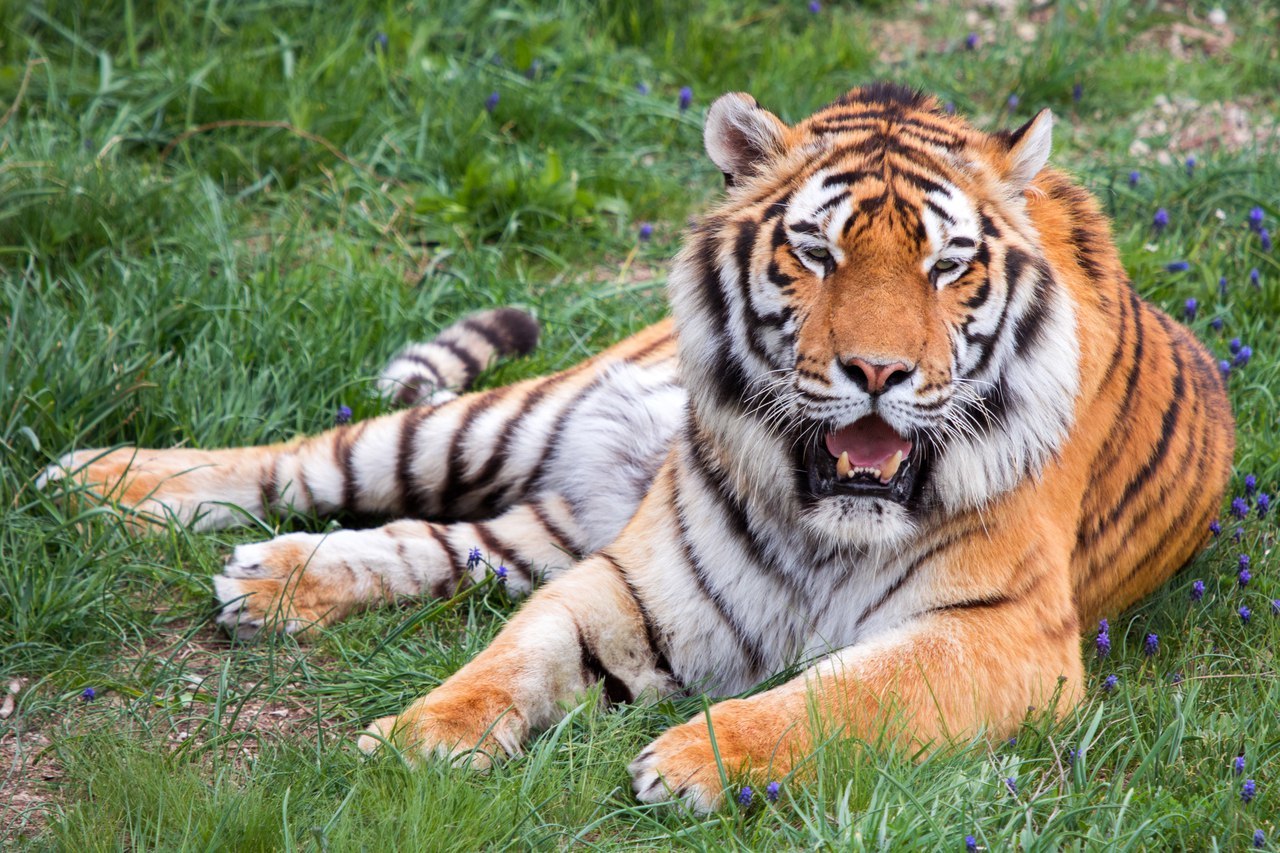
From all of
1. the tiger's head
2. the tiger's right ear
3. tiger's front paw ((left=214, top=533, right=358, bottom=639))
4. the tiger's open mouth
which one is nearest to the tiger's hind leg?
tiger's front paw ((left=214, top=533, right=358, bottom=639))

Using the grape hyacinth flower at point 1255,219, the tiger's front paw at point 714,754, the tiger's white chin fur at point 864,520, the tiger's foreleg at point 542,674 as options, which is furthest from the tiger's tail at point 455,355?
the grape hyacinth flower at point 1255,219

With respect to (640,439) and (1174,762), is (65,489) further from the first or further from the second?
(1174,762)

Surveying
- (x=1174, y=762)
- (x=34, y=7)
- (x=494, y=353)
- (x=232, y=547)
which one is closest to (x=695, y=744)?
(x=1174, y=762)

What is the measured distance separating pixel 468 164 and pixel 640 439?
1679mm

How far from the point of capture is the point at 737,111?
2938 millimetres

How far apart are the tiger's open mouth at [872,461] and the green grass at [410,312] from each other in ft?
1.74

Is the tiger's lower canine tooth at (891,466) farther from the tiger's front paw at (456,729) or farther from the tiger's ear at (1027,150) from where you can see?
the tiger's front paw at (456,729)

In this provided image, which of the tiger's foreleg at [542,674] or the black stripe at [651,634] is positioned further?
the black stripe at [651,634]

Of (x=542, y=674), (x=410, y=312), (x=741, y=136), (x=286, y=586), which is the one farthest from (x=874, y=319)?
(x=410, y=312)

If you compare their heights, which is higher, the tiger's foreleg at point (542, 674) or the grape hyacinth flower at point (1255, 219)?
the grape hyacinth flower at point (1255, 219)

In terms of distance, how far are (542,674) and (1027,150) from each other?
147 cm

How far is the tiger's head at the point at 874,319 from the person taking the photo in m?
2.66

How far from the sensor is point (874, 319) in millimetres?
2602

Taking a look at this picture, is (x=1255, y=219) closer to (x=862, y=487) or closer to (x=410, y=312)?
(x=862, y=487)
